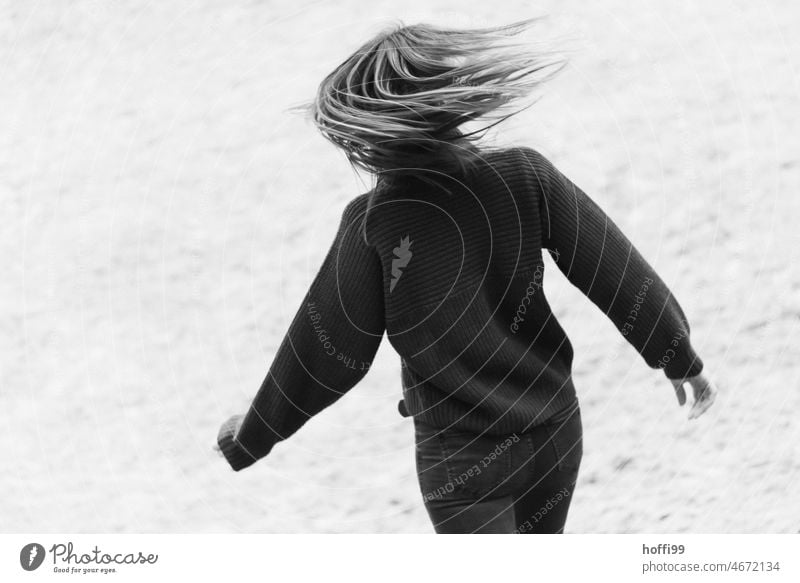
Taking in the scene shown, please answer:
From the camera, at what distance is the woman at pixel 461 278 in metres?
1.02

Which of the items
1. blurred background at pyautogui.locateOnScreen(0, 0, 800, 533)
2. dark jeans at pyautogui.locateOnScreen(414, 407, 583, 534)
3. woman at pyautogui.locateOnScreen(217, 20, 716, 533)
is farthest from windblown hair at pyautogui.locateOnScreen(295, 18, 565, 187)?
blurred background at pyautogui.locateOnScreen(0, 0, 800, 533)

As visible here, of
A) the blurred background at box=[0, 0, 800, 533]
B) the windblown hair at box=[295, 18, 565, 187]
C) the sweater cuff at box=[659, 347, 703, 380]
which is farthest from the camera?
the blurred background at box=[0, 0, 800, 533]

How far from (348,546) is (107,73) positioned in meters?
1.66

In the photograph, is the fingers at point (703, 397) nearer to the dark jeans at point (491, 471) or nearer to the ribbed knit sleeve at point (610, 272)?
the ribbed knit sleeve at point (610, 272)

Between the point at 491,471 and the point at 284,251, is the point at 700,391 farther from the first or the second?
the point at 284,251

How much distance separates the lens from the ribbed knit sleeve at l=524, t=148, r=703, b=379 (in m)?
1.06

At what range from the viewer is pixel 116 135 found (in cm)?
251

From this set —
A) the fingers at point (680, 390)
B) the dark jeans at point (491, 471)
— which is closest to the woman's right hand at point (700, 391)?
the fingers at point (680, 390)

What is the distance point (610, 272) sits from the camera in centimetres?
110

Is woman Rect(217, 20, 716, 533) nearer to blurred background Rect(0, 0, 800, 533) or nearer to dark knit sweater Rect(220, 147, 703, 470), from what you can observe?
dark knit sweater Rect(220, 147, 703, 470)

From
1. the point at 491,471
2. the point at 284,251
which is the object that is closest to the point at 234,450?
the point at 491,471

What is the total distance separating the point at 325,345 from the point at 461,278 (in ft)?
0.57

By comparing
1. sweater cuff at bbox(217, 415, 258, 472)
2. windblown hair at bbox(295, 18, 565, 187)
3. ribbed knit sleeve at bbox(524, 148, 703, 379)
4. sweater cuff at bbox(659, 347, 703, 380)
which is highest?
windblown hair at bbox(295, 18, 565, 187)

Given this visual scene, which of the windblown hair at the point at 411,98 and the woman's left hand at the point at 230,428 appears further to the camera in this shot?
the woman's left hand at the point at 230,428
